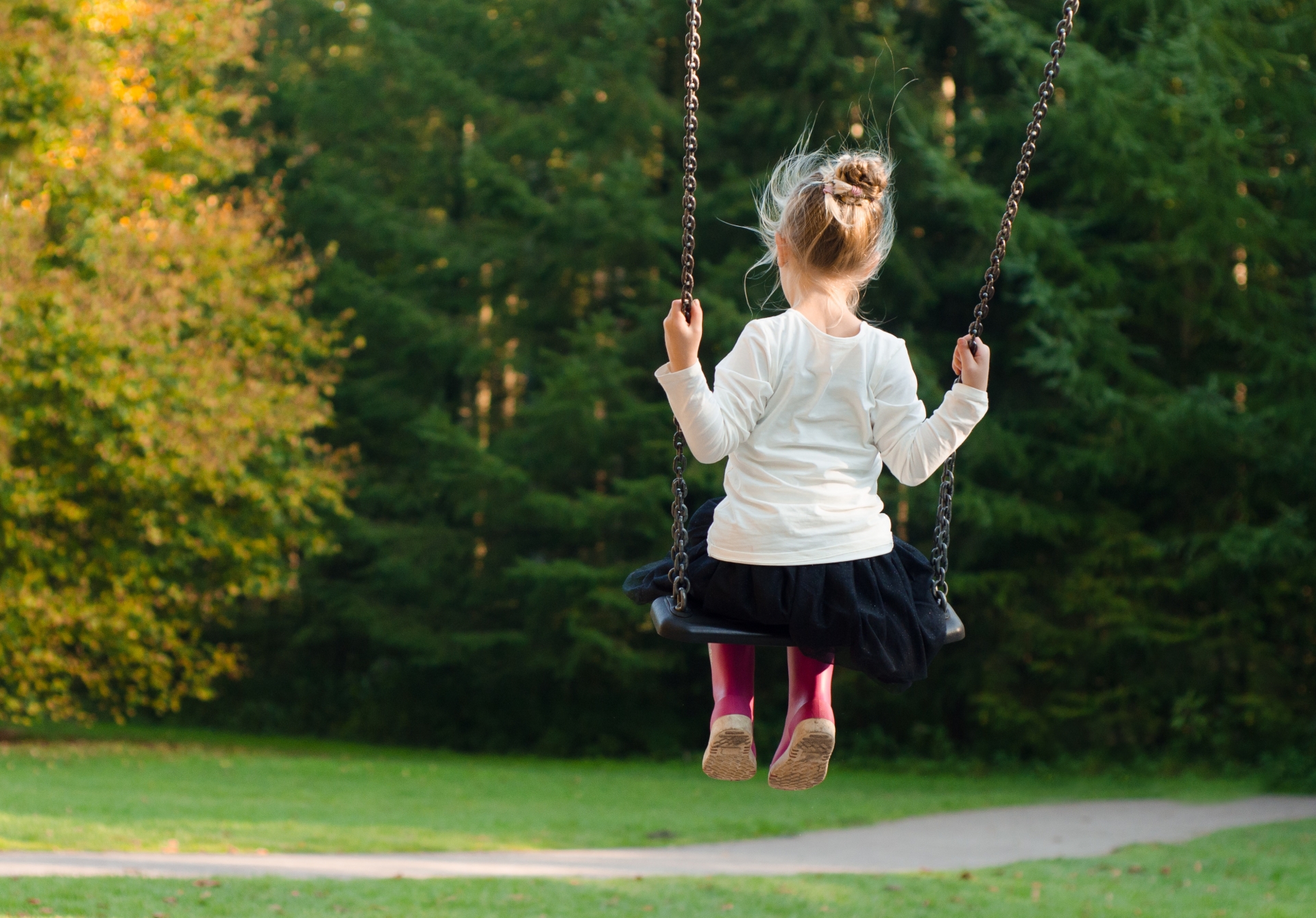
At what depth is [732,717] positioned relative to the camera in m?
3.29

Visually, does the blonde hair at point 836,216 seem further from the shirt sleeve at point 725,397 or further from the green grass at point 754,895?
the green grass at point 754,895

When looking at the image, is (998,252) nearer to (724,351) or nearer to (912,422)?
(912,422)

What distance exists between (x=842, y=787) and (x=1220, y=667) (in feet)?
12.9

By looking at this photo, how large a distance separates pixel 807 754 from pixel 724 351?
35.9 feet

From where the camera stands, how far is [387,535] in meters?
15.9

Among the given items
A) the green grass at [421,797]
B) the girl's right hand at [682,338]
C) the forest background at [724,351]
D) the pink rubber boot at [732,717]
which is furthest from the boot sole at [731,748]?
the forest background at [724,351]

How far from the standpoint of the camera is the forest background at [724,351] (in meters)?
12.7

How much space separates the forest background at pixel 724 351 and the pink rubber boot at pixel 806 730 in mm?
9161

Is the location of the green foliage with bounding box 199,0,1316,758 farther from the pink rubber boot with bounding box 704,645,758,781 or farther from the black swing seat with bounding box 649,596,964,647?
the black swing seat with bounding box 649,596,964,647

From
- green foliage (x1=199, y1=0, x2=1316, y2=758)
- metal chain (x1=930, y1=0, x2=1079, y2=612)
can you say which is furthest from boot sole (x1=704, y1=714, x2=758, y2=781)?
green foliage (x1=199, y1=0, x2=1316, y2=758)

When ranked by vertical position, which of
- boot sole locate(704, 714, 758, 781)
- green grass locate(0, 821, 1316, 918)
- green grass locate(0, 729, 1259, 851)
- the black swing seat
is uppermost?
the black swing seat

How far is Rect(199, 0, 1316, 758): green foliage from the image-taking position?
41.5 feet

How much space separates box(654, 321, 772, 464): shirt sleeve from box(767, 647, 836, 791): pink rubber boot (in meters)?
0.61

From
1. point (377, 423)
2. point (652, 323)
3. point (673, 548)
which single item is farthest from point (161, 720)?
point (673, 548)
